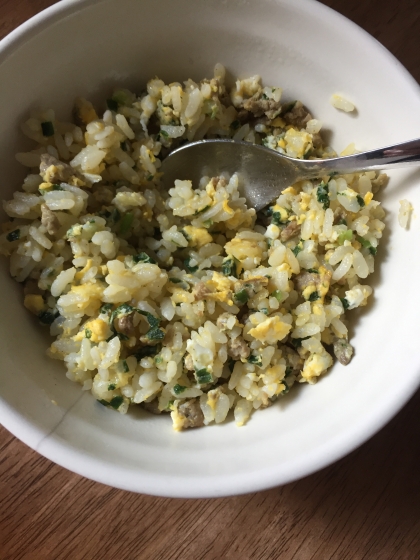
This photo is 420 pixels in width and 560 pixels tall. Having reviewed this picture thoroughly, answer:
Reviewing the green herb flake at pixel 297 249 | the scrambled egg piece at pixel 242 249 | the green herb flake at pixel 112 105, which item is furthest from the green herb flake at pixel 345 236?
the green herb flake at pixel 112 105

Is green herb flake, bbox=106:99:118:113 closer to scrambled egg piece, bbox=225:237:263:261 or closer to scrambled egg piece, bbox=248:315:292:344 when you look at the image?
scrambled egg piece, bbox=225:237:263:261

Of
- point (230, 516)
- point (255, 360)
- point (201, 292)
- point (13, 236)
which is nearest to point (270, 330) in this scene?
point (255, 360)

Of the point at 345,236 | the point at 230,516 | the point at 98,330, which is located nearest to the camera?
the point at 98,330

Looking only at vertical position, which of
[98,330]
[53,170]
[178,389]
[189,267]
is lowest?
[178,389]

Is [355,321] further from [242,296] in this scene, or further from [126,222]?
[126,222]

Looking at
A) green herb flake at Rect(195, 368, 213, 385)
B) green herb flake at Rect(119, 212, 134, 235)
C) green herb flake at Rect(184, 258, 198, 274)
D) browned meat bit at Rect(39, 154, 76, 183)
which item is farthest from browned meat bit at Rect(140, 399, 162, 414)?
browned meat bit at Rect(39, 154, 76, 183)
